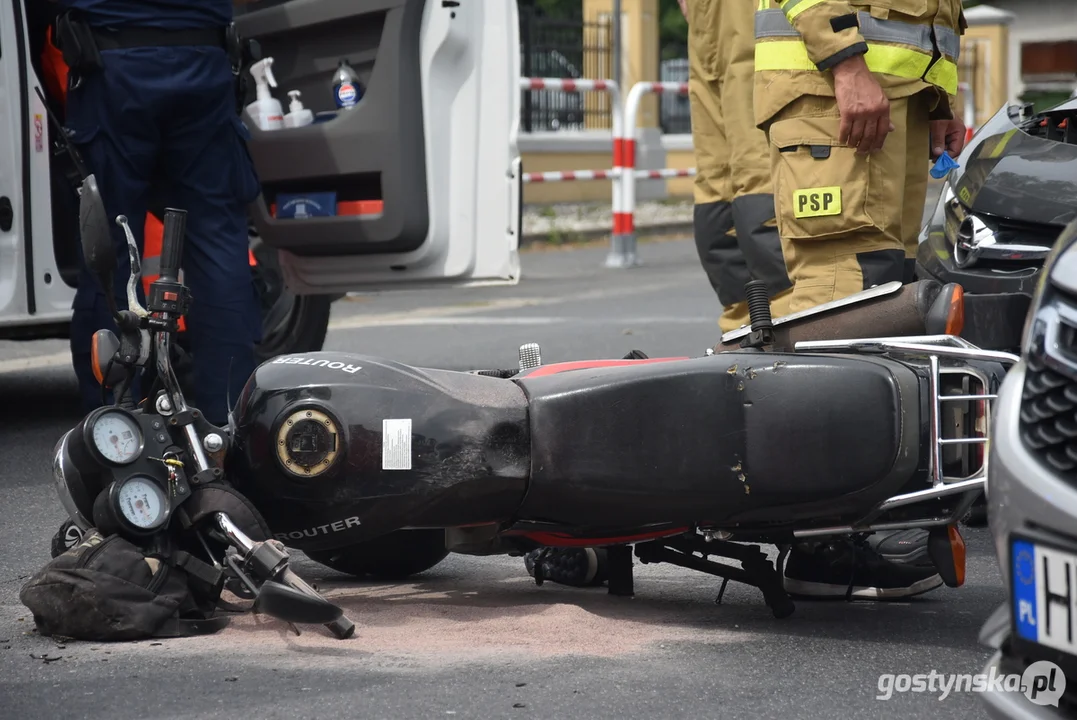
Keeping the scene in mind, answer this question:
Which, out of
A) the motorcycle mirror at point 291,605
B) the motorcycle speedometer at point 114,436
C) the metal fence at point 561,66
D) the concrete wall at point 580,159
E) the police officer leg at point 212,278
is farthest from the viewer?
the metal fence at point 561,66

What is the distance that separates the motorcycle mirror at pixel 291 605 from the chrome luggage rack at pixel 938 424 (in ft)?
2.70

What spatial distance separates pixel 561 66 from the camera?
659 inches

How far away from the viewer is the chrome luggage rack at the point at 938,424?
→ 2.61m

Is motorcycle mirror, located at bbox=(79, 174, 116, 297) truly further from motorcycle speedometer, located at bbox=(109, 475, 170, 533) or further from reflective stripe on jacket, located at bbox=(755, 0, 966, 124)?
reflective stripe on jacket, located at bbox=(755, 0, 966, 124)

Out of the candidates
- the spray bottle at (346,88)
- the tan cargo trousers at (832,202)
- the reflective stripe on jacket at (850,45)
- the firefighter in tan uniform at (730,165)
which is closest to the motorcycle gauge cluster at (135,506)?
the tan cargo trousers at (832,202)

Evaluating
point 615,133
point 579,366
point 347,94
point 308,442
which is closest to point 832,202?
point 579,366

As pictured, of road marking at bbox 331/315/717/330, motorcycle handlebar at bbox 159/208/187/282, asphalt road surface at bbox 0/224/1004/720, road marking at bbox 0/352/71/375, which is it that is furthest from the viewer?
road marking at bbox 331/315/717/330

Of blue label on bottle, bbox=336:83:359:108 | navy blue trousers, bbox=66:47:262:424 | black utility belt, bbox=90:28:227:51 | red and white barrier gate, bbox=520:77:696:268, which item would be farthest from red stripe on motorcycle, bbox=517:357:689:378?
red and white barrier gate, bbox=520:77:696:268

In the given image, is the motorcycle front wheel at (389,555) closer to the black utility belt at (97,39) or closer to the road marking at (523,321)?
the black utility belt at (97,39)

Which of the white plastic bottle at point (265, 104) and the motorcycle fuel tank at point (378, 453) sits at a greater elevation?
the white plastic bottle at point (265, 104)

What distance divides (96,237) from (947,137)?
6.72 feet

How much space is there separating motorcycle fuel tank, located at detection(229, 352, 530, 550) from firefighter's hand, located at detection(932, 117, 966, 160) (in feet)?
5.00

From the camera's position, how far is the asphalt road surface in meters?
2.45

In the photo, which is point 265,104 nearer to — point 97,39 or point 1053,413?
point 97,39
